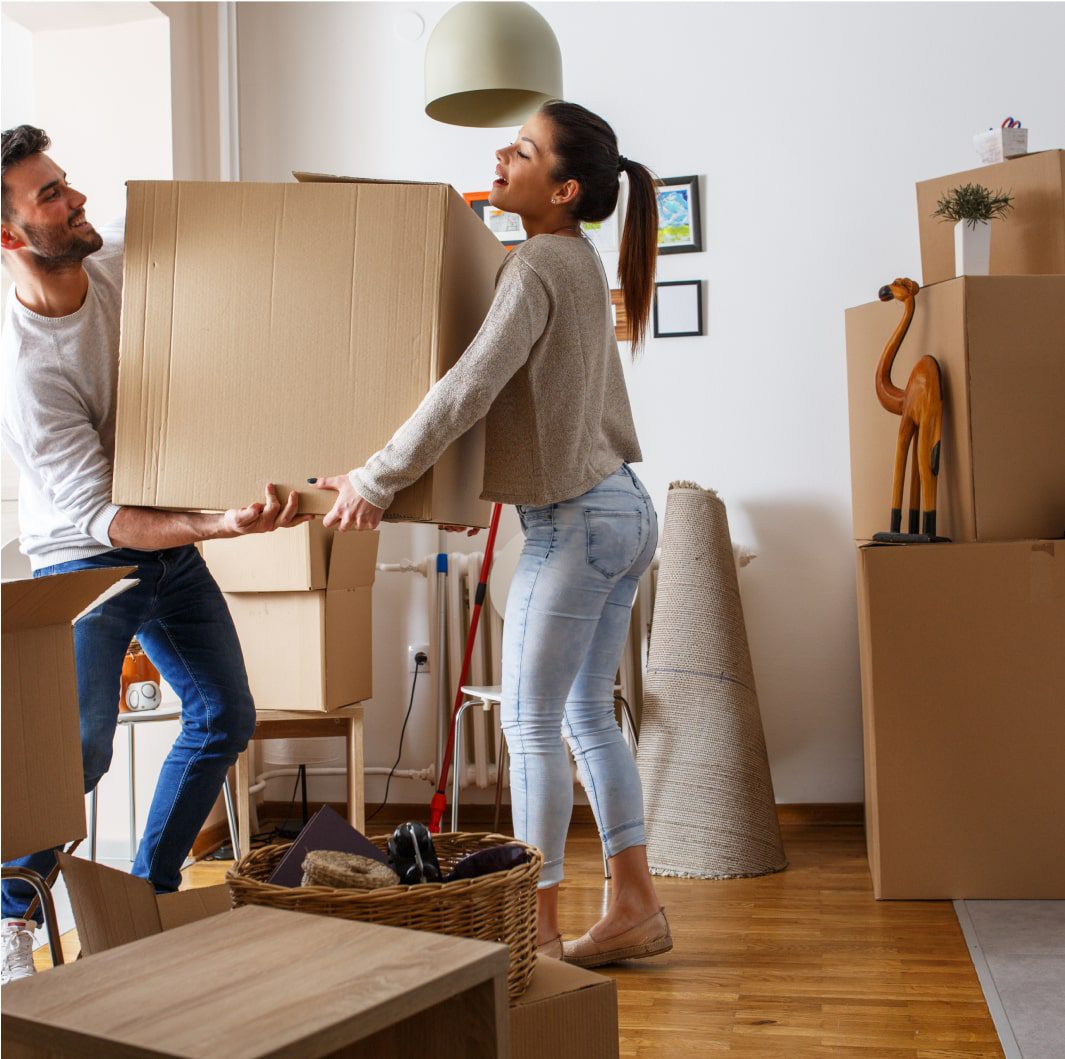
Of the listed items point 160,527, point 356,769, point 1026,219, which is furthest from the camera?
point 356,769

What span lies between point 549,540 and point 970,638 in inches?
40.9

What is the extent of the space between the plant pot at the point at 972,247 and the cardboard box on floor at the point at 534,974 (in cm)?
185

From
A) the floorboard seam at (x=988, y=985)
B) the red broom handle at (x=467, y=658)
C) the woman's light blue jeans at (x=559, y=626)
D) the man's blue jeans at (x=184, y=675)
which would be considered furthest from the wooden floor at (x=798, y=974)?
the man's blue jeans at (x=184, y=675)

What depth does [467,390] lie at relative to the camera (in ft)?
5.11

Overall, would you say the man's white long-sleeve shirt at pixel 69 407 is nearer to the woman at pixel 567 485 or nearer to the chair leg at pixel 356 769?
the woman at pixel 567 485

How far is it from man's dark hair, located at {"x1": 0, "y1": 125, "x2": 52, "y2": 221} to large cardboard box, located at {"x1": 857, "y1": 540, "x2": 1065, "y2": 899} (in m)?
1.65

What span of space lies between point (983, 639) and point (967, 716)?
0.51ft

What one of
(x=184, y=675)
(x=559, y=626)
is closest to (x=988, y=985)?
(x=559, y=626)

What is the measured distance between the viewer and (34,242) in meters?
1.66

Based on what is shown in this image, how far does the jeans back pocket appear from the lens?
71.6 inches

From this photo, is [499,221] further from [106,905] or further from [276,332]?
[106,905]

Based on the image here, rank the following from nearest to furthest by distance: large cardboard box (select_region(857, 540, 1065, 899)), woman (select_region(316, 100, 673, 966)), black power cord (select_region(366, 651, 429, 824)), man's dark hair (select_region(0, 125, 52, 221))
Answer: man's dark hair (select_region(0, 125, 52, 221)), woman (select_region(316, 100, 673, 966)), large cardboard box (select_region(857, 540, 1065, 899)), black power cord (select_region(366, 651, 429, 824))

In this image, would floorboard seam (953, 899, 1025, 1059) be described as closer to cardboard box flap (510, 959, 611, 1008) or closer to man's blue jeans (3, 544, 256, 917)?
cardboard box flap (510, 959, 611, 1008)

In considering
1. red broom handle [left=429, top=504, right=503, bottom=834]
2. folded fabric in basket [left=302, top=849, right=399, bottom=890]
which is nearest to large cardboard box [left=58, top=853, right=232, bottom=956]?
folded fabric in basket [left=302, top=849, right=399, bottom=890]
